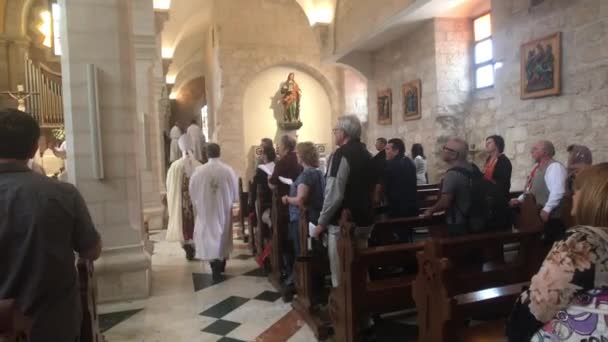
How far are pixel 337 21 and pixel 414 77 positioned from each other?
2459mm

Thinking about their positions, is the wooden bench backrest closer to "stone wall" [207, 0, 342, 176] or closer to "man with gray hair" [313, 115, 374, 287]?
"man with gray hair" [313, 115, 374, 287]

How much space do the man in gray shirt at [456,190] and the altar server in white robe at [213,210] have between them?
2706 millimetres

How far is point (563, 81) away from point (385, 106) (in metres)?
5.15

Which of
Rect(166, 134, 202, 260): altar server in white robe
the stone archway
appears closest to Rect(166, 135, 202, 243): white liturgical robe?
Rect(166, 134, 202, 260): altar server in white robe

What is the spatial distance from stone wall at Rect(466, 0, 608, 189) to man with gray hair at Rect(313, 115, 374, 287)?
356cm

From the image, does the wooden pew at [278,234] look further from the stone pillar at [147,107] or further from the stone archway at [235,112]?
the stone archway at [235,112]

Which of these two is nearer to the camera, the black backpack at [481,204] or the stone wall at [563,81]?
the black backpack at [481,204]

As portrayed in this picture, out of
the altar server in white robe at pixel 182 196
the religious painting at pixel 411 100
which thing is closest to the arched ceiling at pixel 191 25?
the religious painting at pixel 411 100

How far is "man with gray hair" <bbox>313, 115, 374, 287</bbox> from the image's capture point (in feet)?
10.6

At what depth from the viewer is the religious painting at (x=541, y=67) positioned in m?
5.67

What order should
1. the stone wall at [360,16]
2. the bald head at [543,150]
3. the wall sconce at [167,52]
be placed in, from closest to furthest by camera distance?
the bald head at [543,150] → the stone wall at [360,16] → the wall sconce at [167,52]

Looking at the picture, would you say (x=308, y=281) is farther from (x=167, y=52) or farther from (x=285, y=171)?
(x=167, y=52)

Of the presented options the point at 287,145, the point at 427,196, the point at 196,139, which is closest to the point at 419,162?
the point at 427,196

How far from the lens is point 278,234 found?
15.4 ft
